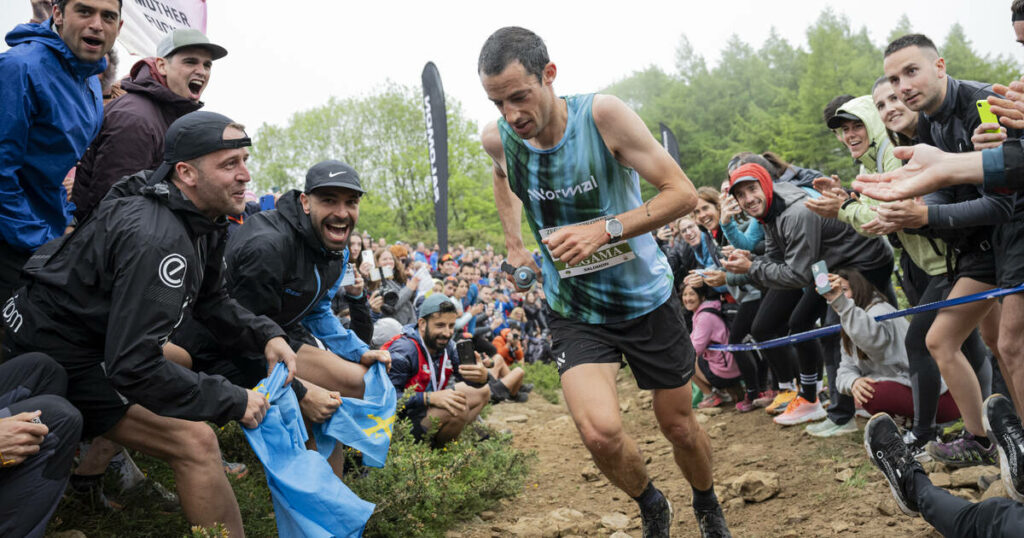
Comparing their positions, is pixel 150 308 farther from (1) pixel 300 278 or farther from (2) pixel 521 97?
(2) pixel 521 97

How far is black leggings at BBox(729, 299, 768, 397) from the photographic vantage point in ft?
23.3

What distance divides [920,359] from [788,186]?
203 centimetres

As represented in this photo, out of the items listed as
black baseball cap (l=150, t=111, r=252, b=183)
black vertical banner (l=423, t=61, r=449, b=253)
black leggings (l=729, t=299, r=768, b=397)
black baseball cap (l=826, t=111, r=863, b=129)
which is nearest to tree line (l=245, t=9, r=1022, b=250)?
black vertical banner (l=423, t=61, r=449, b=253)

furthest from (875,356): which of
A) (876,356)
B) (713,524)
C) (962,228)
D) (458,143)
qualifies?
(458,143)

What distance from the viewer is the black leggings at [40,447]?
252 cm

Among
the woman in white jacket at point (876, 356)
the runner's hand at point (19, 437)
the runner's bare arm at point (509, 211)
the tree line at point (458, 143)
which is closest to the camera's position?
the runner's hand at point (19, 437)

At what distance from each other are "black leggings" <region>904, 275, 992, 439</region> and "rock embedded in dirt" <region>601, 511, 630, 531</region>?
1994 millimetres

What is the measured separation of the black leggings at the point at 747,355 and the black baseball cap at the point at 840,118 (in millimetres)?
2029

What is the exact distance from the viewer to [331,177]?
4188 millimetres

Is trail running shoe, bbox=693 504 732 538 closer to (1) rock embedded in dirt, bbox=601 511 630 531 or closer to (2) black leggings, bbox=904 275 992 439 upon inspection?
(1) rock embedded in dirt, bbox=601 511 630 531

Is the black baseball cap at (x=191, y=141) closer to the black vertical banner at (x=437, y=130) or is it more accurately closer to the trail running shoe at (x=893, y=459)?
the trail running shoe at (x=893, y=459)

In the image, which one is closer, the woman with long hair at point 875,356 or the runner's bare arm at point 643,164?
the runner's bare arm at point 643,164

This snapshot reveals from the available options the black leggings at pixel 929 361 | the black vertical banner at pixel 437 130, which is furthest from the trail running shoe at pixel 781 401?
the black vertical banner at pixel 437 130

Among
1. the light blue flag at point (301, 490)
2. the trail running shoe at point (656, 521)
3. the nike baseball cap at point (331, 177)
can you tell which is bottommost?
the trail running shoe at point (656, 521)
